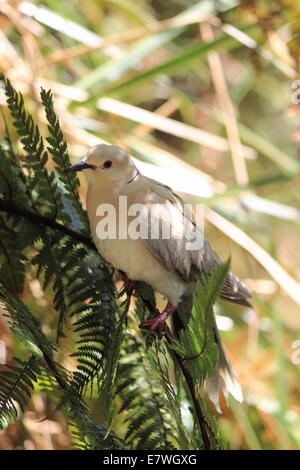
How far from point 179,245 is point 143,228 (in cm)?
7

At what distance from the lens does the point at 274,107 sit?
2.65 meters

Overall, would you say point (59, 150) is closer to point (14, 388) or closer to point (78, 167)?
point (78, 167)

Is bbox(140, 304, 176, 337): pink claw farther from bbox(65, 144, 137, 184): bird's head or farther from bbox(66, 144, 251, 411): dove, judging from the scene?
bbox(65, 144, 137, 184): bird's head

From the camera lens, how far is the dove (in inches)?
40.3

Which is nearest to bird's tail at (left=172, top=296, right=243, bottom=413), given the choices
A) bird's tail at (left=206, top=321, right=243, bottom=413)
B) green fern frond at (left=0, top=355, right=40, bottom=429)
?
bird's tail at (left=206, top=321, right=243, bottom=413)

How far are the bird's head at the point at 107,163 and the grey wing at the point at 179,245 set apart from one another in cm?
6

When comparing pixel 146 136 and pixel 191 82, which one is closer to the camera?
pixel 146 136

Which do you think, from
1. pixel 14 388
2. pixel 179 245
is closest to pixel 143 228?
pixel 179 245

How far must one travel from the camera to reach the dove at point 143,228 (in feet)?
3.36

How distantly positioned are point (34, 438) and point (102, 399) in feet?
1.97

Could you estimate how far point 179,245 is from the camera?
1064 mm

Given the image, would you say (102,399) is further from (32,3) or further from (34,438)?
Answer: (32,3)

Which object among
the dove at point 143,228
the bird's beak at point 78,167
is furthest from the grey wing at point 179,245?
the bird's beak at point 78,167
